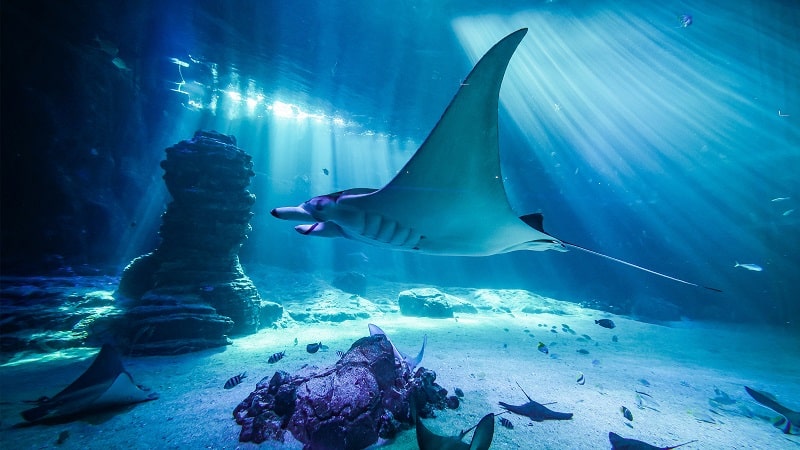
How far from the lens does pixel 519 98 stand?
12633mm

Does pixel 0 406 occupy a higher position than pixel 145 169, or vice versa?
pixel 145 169

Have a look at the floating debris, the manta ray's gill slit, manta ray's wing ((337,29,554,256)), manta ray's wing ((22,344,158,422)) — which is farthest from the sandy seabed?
manta ray's wing ((337,29,554,256))

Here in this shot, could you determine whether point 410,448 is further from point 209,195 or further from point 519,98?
point 519,98

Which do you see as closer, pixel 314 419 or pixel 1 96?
pixel 314 419

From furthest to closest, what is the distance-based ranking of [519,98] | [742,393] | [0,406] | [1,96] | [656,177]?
[656,177]
[519,98]
[1,96]
[742,393]
[0,406]

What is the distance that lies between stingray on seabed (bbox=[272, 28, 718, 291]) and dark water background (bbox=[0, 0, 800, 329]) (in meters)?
8.29

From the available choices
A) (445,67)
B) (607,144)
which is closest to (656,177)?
(607,144)

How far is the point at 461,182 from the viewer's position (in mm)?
2234

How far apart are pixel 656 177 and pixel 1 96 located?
98.3 ft

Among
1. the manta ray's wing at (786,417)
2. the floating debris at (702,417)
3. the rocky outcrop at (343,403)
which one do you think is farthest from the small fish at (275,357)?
the manta ray's wing at (786,417)

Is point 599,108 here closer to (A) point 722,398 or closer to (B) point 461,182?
(A) point 722,398

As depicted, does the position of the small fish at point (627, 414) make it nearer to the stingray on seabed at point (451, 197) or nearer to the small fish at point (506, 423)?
the small fish at point (506, 423)

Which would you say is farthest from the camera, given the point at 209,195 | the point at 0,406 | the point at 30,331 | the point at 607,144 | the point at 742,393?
the point at 607,144

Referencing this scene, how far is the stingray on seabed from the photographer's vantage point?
75.7 inches
